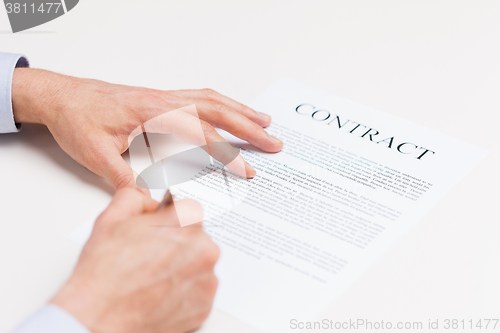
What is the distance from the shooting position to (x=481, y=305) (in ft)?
2.58

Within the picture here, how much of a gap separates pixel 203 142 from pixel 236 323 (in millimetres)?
415

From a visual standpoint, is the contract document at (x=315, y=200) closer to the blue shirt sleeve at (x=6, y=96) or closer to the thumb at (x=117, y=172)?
the thumb at (x=117, y=172)

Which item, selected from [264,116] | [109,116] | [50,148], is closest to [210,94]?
[264,116]

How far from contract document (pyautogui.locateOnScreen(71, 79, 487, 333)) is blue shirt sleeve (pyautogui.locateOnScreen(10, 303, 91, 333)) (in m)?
0.22

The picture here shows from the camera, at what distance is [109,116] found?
1039mm

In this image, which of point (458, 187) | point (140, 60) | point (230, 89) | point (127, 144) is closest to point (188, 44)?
point (140, 60)

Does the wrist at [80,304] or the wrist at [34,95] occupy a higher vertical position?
the wrist at [34,95]

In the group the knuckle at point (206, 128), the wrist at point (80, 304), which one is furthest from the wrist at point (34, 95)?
the wrist at point (80, 304)

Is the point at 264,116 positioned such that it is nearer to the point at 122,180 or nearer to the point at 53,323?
the point at 122,180

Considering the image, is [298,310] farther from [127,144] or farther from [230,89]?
[230,89]

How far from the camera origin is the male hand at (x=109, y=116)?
1000 mm

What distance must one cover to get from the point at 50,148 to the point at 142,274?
54cm

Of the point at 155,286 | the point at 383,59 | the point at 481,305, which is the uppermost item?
the point at 383,59

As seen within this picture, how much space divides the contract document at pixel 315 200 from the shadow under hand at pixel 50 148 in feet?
0.41
